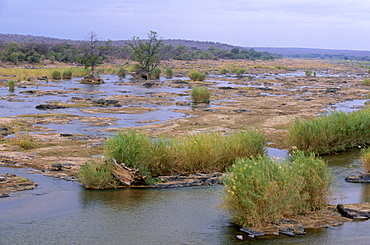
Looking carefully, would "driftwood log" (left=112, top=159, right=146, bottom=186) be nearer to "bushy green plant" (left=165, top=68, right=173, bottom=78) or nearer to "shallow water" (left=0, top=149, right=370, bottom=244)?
"shallow water" (left=0, top=149, right=370, bottom=244)

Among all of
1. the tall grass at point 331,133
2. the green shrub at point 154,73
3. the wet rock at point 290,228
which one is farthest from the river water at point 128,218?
the green shrub at point 154,73

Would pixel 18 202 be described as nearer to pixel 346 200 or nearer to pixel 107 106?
pixel 346 200

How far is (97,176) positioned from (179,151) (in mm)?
2885

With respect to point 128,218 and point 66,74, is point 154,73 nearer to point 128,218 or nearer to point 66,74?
point 66,74

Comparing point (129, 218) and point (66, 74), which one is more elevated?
point (66, 74)

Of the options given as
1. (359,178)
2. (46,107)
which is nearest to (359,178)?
(359,178)

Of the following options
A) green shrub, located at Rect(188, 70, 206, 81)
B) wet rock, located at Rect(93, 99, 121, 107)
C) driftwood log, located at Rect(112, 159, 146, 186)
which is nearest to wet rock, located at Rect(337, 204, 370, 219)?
driftwood log, located at Rect(112, 159, 146, 186)

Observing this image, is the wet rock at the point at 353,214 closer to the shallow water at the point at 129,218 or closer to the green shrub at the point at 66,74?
the shallow water at the point at 129,218

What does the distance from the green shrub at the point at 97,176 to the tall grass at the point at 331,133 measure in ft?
26.2

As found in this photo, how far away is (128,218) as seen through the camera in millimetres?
10039

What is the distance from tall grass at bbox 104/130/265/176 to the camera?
12.8m

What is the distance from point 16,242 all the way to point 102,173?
3.83m

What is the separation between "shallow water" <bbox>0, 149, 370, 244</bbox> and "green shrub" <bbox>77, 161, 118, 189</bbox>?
0.86 feet

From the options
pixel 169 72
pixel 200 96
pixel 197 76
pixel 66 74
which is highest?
pixel 169 72
